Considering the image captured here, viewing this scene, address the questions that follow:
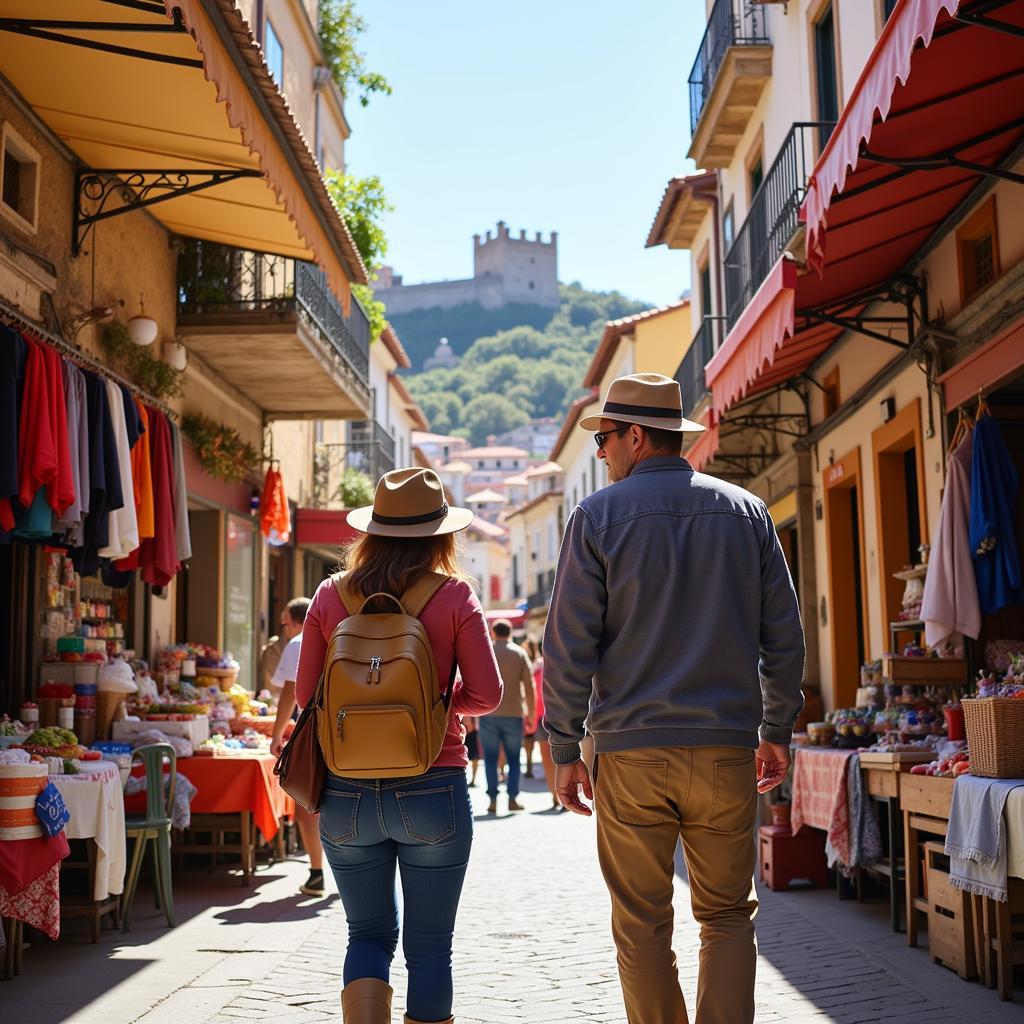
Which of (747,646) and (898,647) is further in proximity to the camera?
(898,647)

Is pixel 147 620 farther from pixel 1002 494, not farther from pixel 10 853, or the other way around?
pixel 1002 494

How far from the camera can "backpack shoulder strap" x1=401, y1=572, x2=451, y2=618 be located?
14.1ft

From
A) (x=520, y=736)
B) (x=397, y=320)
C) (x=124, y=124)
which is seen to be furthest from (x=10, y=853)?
(x=397, y=320)

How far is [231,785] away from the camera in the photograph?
979 cm

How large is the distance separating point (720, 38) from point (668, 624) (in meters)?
14.6

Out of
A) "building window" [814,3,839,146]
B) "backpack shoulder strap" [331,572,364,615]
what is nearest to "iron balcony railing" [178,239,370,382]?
"building window" [814,3,839,146]

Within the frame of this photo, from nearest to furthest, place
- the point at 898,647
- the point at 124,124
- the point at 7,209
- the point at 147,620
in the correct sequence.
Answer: the point at 7,209, the point at 124,124, the point at 898,647, the point at 147,620

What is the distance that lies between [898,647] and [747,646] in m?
7.66

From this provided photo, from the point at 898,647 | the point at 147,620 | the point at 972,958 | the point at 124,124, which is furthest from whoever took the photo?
the point at 147,620

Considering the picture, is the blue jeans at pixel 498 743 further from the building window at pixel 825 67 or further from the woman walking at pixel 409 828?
the woman walking at pixel 409 828

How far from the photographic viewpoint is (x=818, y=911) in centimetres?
851

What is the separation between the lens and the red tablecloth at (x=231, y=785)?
9.74 m

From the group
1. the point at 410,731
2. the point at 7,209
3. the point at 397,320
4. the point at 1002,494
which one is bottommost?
the point at 410,731

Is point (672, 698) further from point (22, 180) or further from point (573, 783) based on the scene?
point (22, 180)
